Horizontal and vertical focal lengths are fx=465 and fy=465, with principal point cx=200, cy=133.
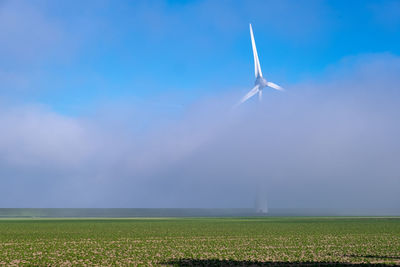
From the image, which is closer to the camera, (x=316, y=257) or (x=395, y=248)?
(x=316, y=257)

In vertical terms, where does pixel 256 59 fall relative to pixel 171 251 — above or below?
above

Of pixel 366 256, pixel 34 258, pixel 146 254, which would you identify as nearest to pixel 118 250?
pixel 146 254

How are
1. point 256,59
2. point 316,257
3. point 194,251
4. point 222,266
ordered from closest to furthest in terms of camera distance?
point 222,266
point 316,257
point 194,251
point 256,59

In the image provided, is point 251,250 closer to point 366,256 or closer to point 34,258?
point 366,256

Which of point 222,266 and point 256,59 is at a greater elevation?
point 256,59

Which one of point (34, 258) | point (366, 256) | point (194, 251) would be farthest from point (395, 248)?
point (34, 258)

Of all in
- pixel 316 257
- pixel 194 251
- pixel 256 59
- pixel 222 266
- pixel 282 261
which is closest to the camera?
pixel 222 266

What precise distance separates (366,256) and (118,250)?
2167 centimetres

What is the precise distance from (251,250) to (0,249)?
77.9ft

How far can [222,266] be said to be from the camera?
Result: 31.9 metres

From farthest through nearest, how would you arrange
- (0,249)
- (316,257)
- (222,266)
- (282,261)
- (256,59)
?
(256,59)
(0,249)
(316,257)
(282,261)
(222,266)

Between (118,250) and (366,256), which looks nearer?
(366,256)

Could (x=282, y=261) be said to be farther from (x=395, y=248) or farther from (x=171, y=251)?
(x=395, y=248)

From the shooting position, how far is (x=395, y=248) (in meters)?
44.6
